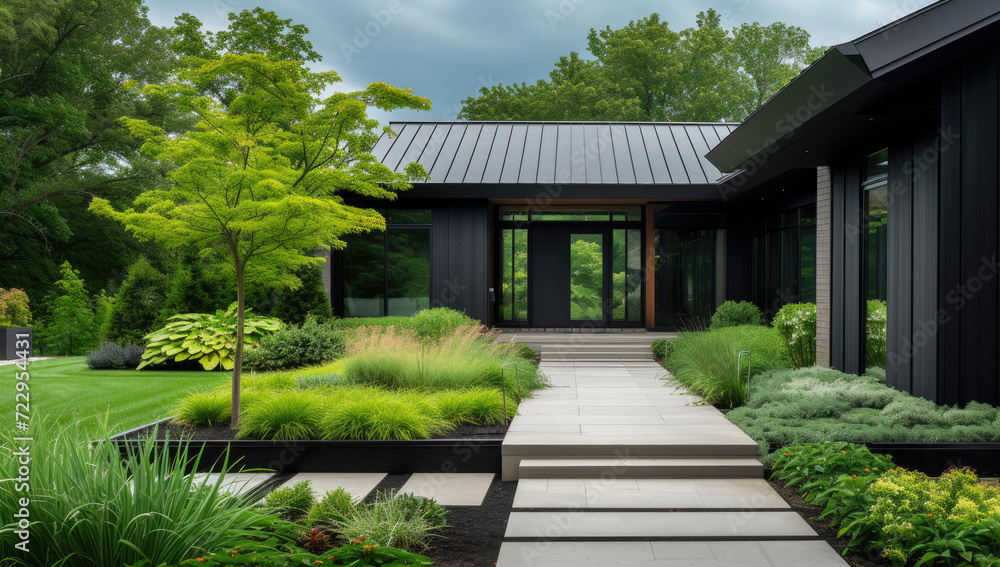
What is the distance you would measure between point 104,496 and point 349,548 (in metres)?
1.03

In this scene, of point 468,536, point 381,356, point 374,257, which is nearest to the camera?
point 468,536

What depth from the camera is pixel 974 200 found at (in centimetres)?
526

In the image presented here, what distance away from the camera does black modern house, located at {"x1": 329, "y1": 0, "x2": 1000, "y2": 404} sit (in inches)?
206

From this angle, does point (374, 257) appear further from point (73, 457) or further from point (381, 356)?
point (73, 457)

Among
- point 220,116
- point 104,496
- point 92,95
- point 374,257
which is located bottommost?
point 104,496

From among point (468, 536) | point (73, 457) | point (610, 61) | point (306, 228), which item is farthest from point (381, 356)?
point (610, 61)

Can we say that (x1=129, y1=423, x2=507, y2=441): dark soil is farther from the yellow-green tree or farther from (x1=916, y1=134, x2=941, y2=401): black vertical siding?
(x1=916, y1=134, x2=941, y2=401): black vertical siding

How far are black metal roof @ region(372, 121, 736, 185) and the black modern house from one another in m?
0.06

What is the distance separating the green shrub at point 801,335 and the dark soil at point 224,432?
5.24 metres

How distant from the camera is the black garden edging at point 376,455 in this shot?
4969mm

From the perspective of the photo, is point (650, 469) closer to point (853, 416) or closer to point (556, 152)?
point (853, 416)

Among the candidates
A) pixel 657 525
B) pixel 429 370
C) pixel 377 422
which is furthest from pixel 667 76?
pixel 657 525

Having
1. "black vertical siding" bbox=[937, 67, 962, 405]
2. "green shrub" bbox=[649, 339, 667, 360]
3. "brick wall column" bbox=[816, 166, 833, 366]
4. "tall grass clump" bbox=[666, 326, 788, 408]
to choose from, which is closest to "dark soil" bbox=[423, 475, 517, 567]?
"tall grass clump" bbox=[666, 326, 788, 408]

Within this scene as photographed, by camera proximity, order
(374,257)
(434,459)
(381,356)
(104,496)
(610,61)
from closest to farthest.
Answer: (104,496), (434,459), (381,356), (374,257), (610,61)
